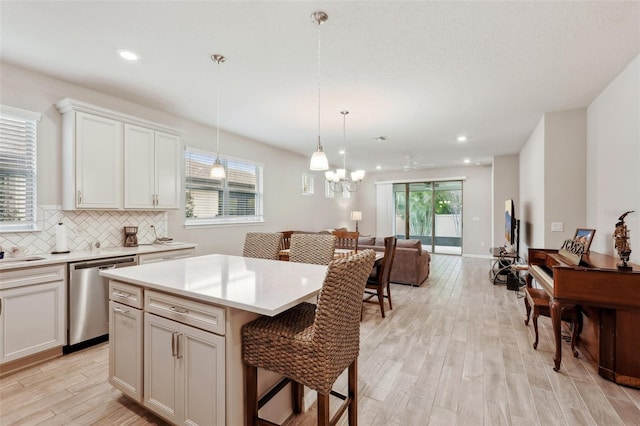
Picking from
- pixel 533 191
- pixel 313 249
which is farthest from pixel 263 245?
pixel 533 191

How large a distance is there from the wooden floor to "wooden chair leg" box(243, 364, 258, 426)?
474mm

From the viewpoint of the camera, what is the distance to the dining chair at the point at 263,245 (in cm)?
301

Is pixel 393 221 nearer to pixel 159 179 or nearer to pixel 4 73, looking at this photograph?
pixel 159 179

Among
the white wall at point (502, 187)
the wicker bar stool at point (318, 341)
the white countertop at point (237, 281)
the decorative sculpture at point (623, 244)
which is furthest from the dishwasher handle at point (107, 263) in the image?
the white wall at point (502, 187)

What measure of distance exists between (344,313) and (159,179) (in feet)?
10.9

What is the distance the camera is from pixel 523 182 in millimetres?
6074

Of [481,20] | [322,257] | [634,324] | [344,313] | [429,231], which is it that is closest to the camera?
[344,313]

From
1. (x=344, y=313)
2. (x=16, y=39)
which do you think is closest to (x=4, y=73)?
(x=16, y=39)

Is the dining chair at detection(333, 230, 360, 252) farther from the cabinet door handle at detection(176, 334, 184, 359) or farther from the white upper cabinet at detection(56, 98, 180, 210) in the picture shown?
the cabinet door handle at detection(176, 334, 184, 359)

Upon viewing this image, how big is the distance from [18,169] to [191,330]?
2.84m

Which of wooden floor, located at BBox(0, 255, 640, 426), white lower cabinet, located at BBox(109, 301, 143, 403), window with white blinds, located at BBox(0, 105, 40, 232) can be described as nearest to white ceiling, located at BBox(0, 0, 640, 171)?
window with white blinds, located at BBox(0, 105, 40, 232)

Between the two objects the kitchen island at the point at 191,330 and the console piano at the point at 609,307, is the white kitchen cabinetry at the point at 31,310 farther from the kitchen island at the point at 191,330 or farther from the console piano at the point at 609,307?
the console piano at the point at 609,307

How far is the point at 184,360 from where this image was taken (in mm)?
1593

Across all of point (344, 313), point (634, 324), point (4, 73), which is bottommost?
point (634, 324)
